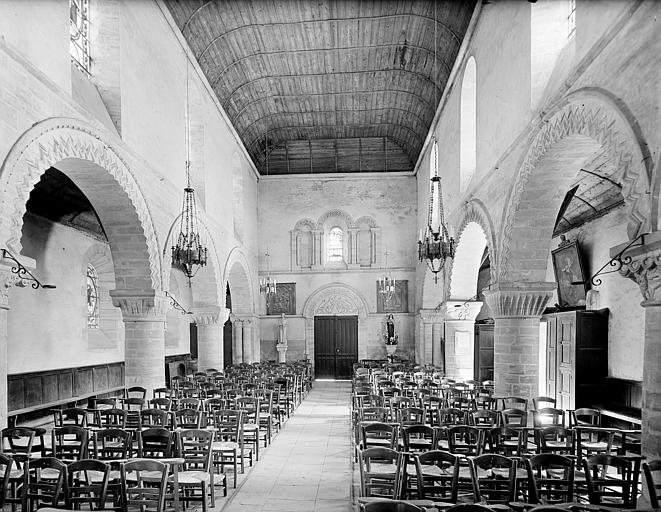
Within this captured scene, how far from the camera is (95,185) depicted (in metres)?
11.6

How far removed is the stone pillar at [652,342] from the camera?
19.3ft

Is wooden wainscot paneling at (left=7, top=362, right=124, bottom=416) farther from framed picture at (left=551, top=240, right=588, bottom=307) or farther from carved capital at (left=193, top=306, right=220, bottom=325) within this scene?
framed picture at (left=551, top=240, right=588, bottom=307)

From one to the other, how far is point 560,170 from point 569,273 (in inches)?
243

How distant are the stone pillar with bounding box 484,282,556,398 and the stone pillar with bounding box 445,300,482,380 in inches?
A: 252

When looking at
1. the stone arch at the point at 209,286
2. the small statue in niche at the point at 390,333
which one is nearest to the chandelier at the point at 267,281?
the small statue in niche at the point at 390,333

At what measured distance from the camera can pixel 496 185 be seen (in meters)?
12.5

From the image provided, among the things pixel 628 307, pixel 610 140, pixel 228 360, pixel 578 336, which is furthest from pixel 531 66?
pixel 228 360

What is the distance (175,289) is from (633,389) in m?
16.4

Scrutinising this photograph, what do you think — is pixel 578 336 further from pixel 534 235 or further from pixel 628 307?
pixel 534 235

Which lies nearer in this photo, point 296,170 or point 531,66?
point 531,66

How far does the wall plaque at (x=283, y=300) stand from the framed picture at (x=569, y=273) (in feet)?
45.9

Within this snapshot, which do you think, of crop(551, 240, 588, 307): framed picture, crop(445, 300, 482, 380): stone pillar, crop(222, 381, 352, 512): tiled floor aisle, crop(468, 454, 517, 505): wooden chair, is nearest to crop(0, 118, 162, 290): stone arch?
crop(222, 381, 352, 512): tiled floor aisle

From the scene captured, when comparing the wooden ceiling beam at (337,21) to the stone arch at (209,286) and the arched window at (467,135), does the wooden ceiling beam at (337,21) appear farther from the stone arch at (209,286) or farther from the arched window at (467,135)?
the stone arch at (209,286)

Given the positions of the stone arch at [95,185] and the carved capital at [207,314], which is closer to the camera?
the stone arch at [95,185]
